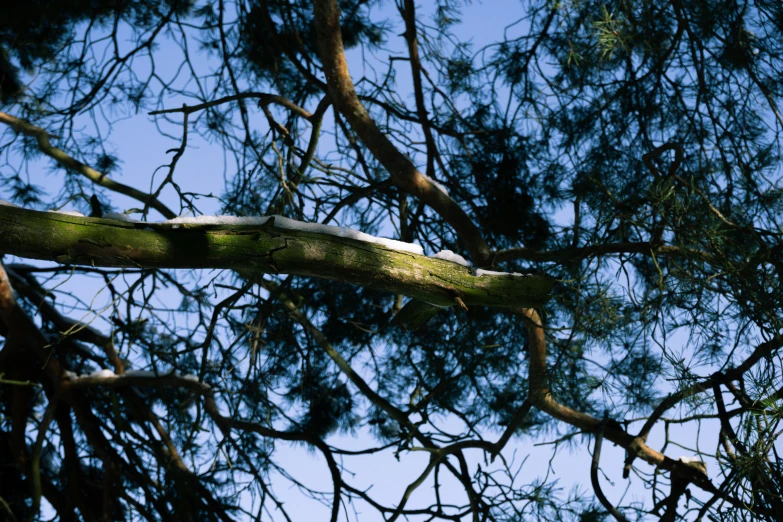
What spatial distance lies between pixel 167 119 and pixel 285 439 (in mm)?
1127

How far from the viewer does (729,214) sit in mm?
2156

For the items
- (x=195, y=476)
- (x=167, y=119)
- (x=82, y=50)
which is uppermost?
(x=82, y=50)

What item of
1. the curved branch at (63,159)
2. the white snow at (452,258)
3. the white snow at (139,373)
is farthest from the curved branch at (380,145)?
the white snow at (139,373)

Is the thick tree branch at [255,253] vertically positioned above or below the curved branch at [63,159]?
below

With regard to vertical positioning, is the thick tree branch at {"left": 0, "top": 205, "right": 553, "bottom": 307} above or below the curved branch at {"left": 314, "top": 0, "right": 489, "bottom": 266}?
below

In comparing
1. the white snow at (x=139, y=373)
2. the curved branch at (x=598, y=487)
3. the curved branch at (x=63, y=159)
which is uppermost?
the curved branch at (x=63, y=159)

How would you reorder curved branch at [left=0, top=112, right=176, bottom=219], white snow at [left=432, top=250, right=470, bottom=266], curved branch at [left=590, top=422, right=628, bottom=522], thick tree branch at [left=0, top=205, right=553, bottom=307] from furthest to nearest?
1. curved branch at [left=0, top=112, right=176, bottom=219]
2. curved branch at [left=590, top=422, right=628, bottom=522]
3. white snow at [left=432, top=250, right=470, bottom=266]
4. thick tree branch at [left=0, top=205, right=553, bottom=307]

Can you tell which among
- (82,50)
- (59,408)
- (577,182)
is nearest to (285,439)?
(59,408)

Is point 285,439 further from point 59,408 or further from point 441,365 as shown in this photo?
point 59,408

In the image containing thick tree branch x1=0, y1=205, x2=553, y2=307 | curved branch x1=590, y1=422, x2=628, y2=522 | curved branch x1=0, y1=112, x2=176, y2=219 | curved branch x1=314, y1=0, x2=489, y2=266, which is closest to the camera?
thick tree branch x1=0, y1=205, x2=553, y2=307

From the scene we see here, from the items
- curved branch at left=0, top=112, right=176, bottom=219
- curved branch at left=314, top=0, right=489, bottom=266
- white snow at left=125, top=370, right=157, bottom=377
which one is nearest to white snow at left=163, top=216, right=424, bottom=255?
curved branch at left=314, top=0, right=489, bottom=266

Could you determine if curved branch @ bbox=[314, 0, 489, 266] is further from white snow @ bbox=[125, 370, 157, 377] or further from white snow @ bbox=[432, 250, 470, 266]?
white snow @ bbox=[125, 370, 157, 377]

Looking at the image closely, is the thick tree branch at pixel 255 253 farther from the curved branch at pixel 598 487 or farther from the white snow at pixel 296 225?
the curved branch at pixel 598 487

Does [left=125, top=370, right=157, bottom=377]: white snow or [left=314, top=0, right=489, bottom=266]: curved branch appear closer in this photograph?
[left=314, top=0, right=489, bottom=266]: curved branch
